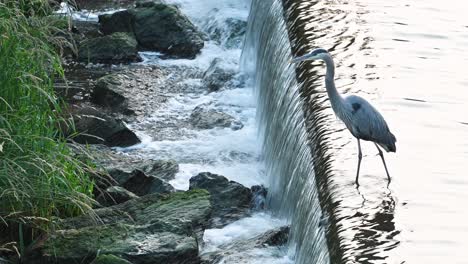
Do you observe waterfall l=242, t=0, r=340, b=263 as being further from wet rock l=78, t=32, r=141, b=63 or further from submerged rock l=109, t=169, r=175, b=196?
wet rock l=78, t=32, r=141, b=63

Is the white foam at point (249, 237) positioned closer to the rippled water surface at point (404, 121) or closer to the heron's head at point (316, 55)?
the rippled water surface at point (404, 121)

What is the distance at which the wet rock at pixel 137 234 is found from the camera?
7574 millimetres

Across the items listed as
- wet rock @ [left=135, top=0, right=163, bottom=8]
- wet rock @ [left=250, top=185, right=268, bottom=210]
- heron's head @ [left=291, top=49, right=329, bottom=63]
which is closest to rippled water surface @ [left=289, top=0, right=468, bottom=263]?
heron's head @ [left=291, top=49, right=329, bottom=63]

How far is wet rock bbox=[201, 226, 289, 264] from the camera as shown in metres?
8.26

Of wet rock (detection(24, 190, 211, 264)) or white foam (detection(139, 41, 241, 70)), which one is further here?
white foam (detection(139, 41, 241, 70))

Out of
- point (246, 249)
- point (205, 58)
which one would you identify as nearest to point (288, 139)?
point (246, 249)

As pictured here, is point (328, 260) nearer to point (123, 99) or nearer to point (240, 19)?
point (123, 99)

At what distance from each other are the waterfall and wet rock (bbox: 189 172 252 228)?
0.25m

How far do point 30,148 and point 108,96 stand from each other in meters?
4.16

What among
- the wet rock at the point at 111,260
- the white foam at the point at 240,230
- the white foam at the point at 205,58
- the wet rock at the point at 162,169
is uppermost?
the wet rock at the point at 111,260

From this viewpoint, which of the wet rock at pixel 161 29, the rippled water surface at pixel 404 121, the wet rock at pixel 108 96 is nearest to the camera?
the rippled water surface at pixel 404 121

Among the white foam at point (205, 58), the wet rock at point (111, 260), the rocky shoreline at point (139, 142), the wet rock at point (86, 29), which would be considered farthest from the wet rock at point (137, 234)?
the wet rock at point (86, 29)

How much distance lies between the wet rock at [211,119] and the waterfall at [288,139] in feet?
0.95

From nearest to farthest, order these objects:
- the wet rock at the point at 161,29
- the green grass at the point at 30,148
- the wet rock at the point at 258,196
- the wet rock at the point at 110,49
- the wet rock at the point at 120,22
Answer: the green grass at the point at 30,148
the wet rock at the point at 258,196
the wet rock at the point at 110,49
the wet rock at the point at 161,29
the wet rock at the point at 120,22
